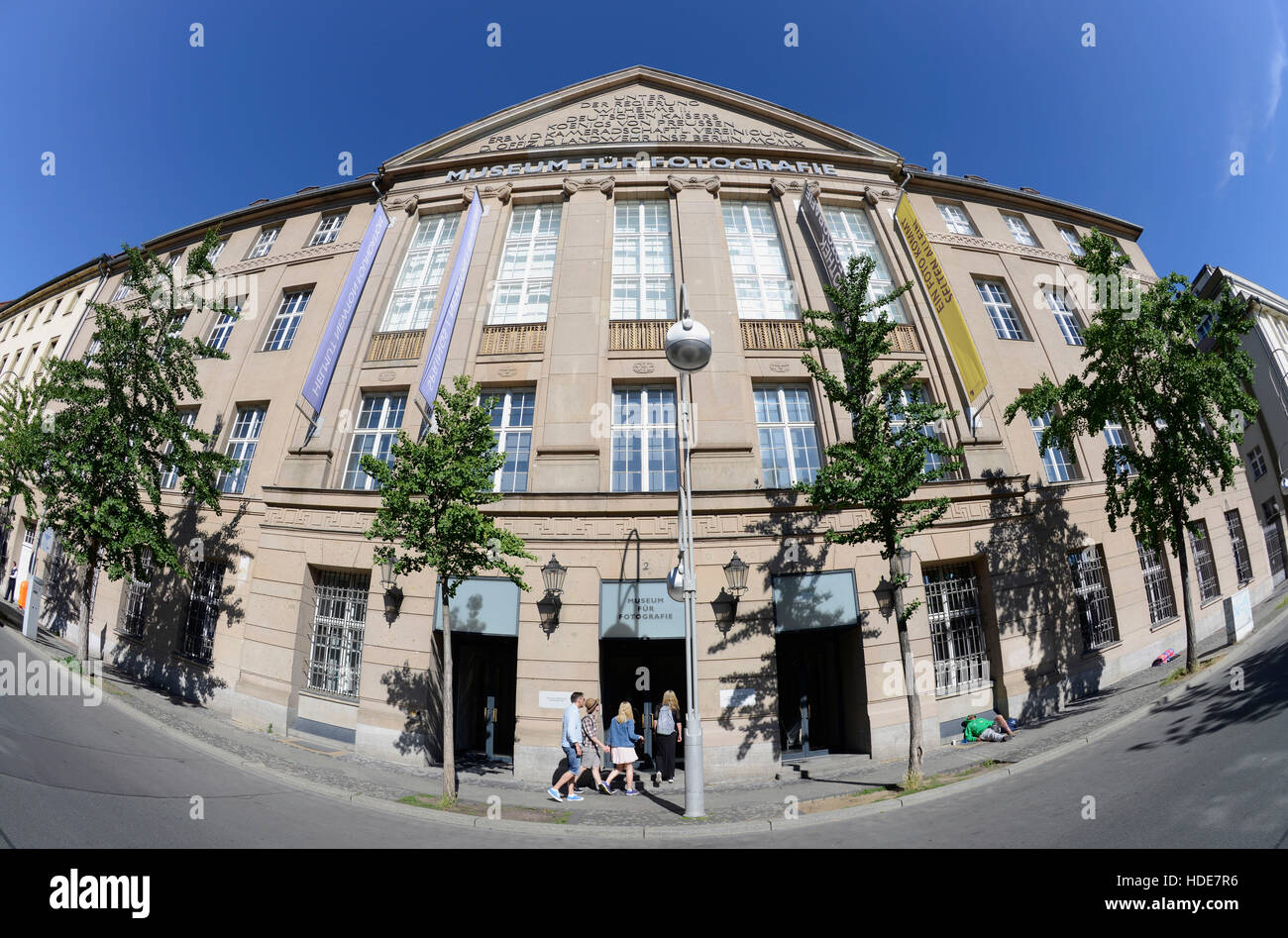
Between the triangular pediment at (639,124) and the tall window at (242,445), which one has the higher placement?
the triangular pediment at (639,124)

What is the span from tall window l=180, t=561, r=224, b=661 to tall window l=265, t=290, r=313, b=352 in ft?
26.1

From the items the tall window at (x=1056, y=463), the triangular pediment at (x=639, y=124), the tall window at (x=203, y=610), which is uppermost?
the triangular pediment at (x=639, y=124)

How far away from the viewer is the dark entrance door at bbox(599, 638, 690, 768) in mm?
13500

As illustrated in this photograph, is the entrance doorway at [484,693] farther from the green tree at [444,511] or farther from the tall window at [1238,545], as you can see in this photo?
the tall window at [1238,545]

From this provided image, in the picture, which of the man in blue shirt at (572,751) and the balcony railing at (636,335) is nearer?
the man in blue shirt at (572,751)

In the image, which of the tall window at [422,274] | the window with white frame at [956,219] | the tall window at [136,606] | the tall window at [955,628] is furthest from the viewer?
the window with white frame at [956,219]

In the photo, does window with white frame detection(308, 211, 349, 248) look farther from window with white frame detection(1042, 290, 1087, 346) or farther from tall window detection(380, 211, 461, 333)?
window with white frame detection(1042, 290, 1087, 346)

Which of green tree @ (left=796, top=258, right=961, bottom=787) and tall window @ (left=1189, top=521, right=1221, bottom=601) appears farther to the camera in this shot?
tall window @ (left=1189, top=521, right=1221, bottom=601)

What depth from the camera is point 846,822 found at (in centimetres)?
846

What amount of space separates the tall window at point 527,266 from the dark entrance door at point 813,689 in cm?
1246

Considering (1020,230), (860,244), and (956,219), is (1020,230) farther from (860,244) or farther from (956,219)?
(860,244)

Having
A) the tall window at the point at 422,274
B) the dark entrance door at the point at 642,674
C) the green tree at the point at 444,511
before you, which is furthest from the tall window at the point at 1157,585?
the tall window at the point at 422,274

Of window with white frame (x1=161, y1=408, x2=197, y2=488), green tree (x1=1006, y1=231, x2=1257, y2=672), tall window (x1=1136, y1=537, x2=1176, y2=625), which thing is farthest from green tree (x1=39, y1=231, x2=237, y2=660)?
tall window (x1=1136, y1=537, x2=1176, y2=625)

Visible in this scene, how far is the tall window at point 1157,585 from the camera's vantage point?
16828 mm
